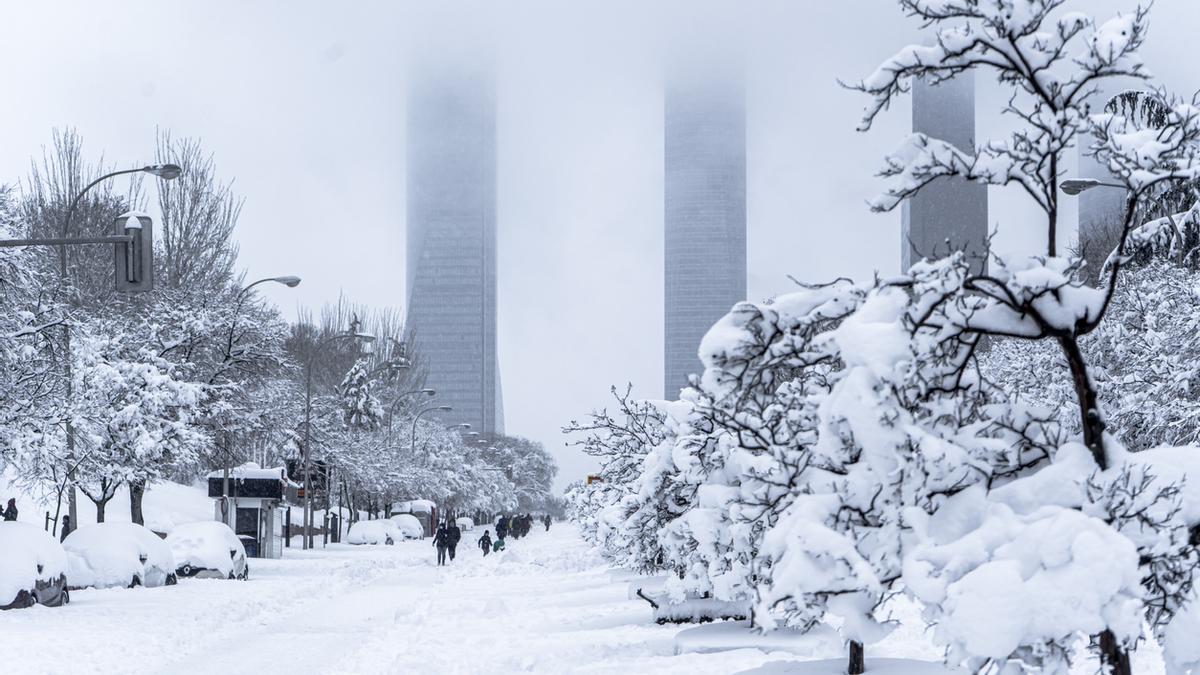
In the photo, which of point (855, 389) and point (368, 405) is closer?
point (855, 389)

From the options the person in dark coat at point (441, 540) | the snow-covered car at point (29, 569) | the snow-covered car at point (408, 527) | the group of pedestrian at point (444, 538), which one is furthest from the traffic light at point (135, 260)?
the snow-covered car at point (408, 527)

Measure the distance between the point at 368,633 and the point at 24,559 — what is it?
6932 millimetres

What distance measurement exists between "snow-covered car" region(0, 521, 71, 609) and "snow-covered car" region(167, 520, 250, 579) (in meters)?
8.52

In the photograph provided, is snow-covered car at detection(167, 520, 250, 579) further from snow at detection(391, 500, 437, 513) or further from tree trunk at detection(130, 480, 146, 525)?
snow at detection(391, 500, 437, 513)

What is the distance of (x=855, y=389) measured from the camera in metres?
6.26

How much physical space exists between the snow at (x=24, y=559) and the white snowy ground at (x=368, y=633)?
498 millimetres

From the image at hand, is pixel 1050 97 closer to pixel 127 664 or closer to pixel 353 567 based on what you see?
pixel 127 664

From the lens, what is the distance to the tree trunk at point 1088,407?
23.0ft

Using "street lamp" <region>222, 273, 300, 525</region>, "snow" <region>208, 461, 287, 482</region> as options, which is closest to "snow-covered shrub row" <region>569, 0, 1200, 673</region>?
"street lamp" <region>222, 273, 300, 525</region>

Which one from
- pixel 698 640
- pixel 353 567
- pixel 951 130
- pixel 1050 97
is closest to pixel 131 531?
pixel 353 567

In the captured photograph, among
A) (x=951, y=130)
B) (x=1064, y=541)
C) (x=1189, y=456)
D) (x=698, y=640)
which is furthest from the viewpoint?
(x=951, y=130)

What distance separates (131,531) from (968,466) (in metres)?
25.3

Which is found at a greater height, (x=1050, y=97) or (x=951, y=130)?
(x=951, y=130)

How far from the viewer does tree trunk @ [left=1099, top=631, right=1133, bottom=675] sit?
6.72 m
